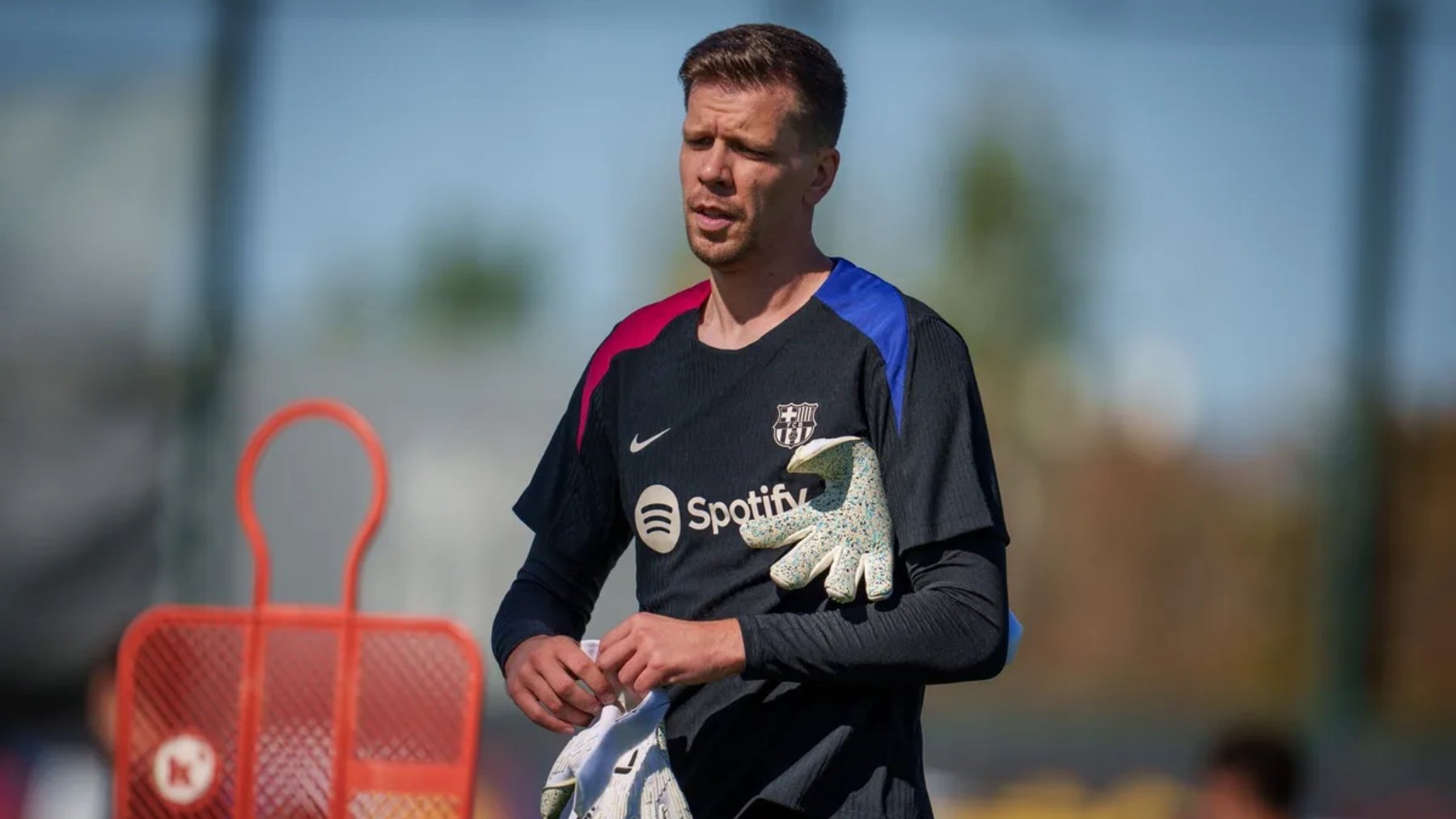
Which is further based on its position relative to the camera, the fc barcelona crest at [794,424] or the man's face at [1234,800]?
the man's face at [1234,800]

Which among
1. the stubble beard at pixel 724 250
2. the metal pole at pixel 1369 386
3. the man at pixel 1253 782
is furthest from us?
the metal pole at pixel 1369 386

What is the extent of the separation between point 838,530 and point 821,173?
0.45m

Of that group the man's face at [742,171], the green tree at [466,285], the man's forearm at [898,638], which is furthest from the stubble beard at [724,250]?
the green tree at [466,285]

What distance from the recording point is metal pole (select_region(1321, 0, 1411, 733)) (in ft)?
20.4

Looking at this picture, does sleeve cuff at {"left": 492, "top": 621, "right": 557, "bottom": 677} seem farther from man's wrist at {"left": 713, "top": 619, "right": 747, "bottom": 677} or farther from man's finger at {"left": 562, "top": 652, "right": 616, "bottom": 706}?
man's wrist at {"left": 713, "top": 619, "right": 747, "bottom": 677}

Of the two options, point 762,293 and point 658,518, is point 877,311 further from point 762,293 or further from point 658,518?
point 658,518

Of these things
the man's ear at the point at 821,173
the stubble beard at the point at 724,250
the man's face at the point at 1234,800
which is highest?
the man's ear at the point at 821,173

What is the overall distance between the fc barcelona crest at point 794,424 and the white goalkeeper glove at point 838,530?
3cm

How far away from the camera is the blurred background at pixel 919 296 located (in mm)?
6176

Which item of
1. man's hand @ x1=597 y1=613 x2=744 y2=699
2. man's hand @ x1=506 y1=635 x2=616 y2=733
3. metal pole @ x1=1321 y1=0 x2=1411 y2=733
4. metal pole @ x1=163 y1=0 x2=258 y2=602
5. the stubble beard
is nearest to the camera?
man's hand @ x1=597 y1=613 x2=744 y2=699

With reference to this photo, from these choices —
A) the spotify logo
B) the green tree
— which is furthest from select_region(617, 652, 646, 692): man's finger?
the green tree

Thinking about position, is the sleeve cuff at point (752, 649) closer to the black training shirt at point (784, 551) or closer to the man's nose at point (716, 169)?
the black training shirt at point (784, 551)

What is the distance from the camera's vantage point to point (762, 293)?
77.4 inches

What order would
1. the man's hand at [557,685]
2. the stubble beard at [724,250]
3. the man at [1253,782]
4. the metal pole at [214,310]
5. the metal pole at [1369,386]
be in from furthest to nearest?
1. the metal pole at [1369,386]
2. the metal pole at [214,310]
3. the man at [1253,782]
4. the stubble beard at [724,250]
5. the man's hand at [557,685]
